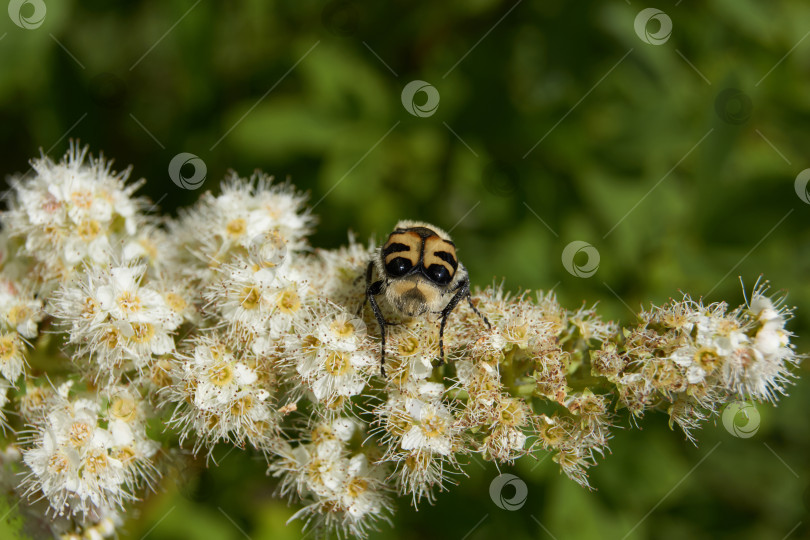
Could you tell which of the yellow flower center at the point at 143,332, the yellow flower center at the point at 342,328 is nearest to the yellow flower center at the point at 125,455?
the yellow flower center at the point at 143,332

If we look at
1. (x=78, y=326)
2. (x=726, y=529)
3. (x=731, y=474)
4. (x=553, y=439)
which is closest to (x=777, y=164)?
(x=731, y=474)

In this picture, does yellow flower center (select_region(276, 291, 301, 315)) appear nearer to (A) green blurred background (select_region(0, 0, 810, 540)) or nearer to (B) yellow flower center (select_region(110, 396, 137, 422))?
(B) yellow flower center (select_region(110, 396, 137, 422))

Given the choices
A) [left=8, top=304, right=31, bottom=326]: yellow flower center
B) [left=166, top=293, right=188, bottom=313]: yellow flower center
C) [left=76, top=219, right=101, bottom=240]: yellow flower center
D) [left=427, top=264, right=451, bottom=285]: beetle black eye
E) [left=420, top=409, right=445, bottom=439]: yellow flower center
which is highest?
[left=427, top=264, right=451, bottom=285]: beetle black eye

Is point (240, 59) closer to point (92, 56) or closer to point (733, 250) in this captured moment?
point (92, 56)

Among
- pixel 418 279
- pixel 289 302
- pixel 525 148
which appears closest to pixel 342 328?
pixel 289 302

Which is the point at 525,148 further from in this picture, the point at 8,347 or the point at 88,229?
the point at 8,347

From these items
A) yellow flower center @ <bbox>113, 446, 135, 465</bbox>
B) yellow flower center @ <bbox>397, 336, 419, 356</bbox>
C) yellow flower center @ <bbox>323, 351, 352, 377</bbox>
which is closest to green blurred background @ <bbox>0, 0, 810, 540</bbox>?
yellow flower center @ <bbox>113, 446, 135, 465</bbox>
